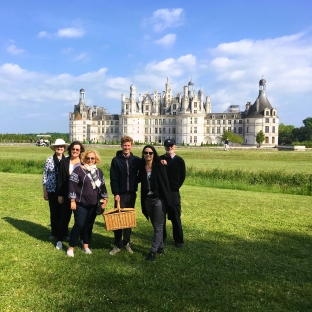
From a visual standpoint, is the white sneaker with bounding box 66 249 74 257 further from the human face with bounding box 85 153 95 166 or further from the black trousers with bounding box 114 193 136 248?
the human face with bounding box 85 153 95 166

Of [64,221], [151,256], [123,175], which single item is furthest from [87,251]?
[123,175]

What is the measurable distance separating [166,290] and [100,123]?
88.3 meters

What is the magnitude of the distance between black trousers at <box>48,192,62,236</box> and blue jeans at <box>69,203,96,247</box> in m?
0.94

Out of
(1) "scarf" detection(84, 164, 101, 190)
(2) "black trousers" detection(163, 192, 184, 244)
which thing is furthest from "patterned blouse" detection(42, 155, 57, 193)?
(2) "black trousers" detection(163, 192, 184, 244)

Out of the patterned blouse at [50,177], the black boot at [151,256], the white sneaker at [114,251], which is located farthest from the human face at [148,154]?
the patterned blouse at [50,177]

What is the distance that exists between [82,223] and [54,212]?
111 centimetres

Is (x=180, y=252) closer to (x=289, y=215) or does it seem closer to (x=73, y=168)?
(x=73, y=168)

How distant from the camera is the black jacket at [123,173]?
17.9 feet

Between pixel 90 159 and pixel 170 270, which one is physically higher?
pixel 90 159

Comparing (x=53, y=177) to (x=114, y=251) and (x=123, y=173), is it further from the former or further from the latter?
(x=114, y=251)

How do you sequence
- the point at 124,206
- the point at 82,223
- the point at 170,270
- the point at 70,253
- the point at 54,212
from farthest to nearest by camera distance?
the point at 54,212, the point at 124,206, the point at 82,223, the point at 70,253, the point at 170,270

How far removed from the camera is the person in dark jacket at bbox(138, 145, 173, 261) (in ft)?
17.5

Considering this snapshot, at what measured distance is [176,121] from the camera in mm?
82875

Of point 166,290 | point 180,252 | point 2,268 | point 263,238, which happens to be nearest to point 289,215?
point 263,238
